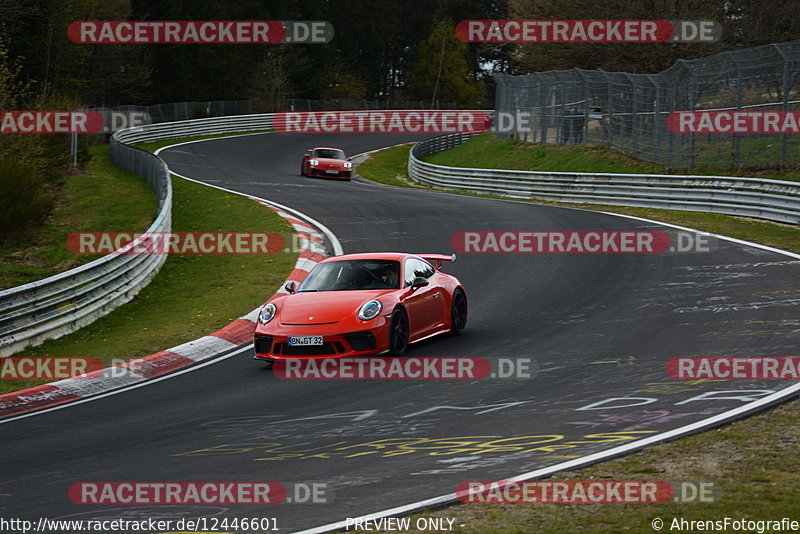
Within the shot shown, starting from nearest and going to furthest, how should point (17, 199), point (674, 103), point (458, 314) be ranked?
point (458, 314) < point (17, 199) < point (674, 103)

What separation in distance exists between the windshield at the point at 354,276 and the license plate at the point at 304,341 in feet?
3.89

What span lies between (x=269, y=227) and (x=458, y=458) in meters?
16.7

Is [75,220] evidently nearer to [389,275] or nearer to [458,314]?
[458,314]

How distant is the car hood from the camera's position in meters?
11.2

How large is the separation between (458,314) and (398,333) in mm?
1651

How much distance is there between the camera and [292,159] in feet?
162

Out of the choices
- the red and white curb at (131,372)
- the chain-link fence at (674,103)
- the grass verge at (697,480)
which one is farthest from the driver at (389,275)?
the chain-link fence at (674,103)

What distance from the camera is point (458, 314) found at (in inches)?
509

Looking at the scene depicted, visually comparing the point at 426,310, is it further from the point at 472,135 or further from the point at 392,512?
the point at 472,135

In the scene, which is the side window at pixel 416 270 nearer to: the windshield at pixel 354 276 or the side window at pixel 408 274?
the side window at pixel 408 274

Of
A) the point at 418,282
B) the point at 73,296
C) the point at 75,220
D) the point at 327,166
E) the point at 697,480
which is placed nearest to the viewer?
the point at 697,480

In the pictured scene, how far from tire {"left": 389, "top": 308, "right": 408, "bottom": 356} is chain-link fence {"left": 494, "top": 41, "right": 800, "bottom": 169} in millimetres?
14615

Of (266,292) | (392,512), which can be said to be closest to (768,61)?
(266,292)

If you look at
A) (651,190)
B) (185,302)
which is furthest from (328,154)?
(185,302)
